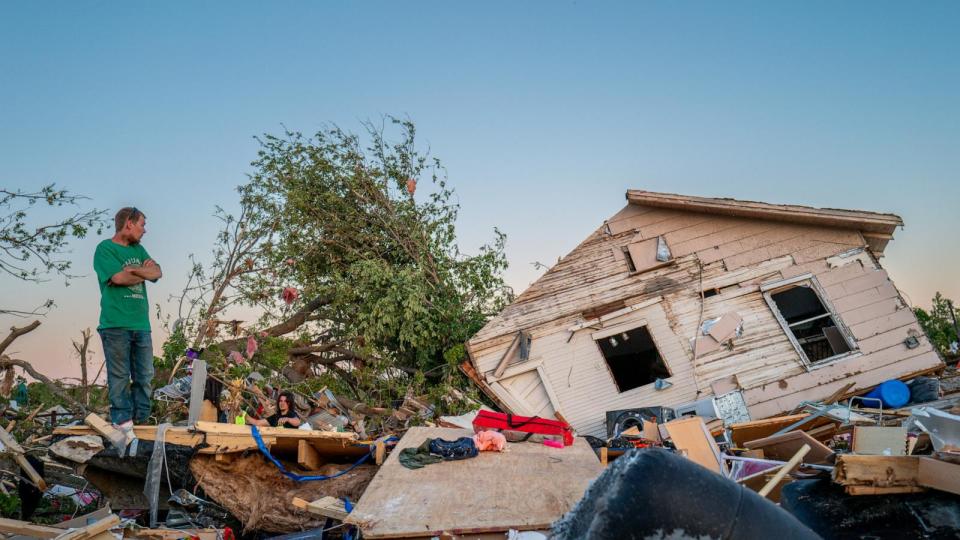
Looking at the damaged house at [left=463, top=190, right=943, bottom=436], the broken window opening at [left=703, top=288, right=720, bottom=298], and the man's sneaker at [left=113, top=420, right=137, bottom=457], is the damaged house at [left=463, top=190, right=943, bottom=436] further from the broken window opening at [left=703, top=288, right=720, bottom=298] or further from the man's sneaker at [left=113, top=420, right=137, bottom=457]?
the man's sneaker at [left=113, top=420, right=137, bottom=457]

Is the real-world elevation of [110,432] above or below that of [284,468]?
above

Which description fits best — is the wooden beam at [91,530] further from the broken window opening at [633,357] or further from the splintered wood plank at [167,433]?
the broken window opening at [633,357]

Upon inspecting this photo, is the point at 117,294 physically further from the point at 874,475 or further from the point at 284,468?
the point at 874,475

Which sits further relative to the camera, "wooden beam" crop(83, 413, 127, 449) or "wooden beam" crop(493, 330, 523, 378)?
"wooden beam" crop(493, 330, 523, 378)

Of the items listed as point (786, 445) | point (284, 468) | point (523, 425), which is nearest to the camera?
point (284, 468)

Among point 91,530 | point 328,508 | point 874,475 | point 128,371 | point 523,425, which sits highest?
point 128,371

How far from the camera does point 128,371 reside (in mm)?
5664

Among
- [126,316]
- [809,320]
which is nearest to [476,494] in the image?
[126,316]

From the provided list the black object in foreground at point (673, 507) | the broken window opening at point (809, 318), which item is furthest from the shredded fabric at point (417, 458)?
the broken window opening at point (809, 318)

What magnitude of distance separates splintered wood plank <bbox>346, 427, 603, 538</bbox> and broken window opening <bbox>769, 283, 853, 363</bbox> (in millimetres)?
9312

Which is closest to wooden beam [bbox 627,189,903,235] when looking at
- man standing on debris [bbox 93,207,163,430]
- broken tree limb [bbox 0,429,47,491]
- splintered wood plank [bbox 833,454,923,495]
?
man standing on debris [bbox 93,207,163,430]

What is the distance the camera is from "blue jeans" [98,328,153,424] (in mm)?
5543

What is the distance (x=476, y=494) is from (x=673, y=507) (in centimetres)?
326

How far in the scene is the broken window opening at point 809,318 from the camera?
1292 cm
